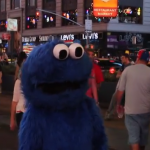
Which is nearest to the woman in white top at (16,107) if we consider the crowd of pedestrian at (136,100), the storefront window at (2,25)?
the crowd of pedestrian at (136,100)

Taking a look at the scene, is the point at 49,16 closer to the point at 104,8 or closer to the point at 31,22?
the point at 31,22

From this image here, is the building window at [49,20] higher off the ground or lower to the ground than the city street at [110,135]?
higher

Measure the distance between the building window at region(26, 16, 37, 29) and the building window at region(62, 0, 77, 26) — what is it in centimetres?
571

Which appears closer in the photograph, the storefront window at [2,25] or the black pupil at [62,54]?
the black pupil at [62,54]

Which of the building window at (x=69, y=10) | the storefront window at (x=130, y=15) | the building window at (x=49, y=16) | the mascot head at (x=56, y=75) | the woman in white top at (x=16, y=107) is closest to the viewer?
the mascot head at (x=56, y=75)

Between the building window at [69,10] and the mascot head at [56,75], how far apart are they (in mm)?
42384

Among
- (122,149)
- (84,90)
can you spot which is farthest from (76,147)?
(122,149)

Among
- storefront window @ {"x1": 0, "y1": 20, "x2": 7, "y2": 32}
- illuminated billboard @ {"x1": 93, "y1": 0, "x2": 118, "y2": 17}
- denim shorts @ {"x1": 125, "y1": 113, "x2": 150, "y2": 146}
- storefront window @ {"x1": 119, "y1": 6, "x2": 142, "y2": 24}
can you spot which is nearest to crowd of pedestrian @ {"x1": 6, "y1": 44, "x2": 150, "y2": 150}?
denim shorts @ {"x1": 125, "y1": 113, "x2": 150, "y2": 146}

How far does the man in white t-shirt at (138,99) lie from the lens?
234 inches

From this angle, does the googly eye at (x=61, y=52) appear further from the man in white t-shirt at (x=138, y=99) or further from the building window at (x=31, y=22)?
the building window at (x=31, y=22)

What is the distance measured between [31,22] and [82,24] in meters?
10.6

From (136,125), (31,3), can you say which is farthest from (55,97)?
(31,3)

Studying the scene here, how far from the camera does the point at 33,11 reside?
2008 inches

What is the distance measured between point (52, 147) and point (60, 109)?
307 mm
